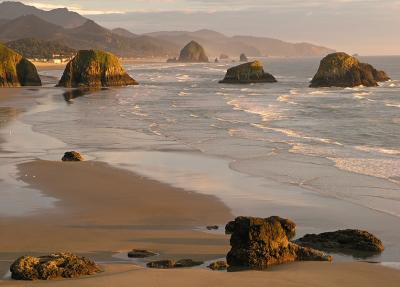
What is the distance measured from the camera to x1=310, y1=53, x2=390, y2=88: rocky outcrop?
94.1 m

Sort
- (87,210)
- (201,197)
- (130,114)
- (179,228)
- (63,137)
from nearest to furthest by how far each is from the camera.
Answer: (179,228), (87,210), (201,197), (63,137), (130,114)

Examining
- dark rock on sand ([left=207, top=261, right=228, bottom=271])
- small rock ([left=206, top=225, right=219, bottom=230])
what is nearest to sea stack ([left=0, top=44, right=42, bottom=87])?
small rock ([left=206, top=225, right=219, bottom=230])

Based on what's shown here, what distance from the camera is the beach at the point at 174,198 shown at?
463 inches

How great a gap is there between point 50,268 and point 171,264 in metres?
2.32

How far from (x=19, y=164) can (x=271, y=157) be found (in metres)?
10.8

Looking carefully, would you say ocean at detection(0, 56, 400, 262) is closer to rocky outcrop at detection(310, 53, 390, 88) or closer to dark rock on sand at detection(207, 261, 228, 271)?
dark rock on sand at detection(207, 261, 228, 271)

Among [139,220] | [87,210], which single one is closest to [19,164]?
[87,210]

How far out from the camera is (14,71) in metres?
87.9

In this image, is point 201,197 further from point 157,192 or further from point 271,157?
point 271,157

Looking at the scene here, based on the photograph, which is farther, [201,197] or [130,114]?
[130,114]

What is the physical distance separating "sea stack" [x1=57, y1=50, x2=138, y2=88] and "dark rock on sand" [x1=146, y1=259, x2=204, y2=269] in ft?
263

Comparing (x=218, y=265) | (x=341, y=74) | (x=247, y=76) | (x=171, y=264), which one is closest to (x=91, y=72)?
(x=247, y=76)

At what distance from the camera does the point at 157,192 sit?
2016 cm

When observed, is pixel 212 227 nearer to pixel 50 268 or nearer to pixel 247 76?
pixel 50 268
